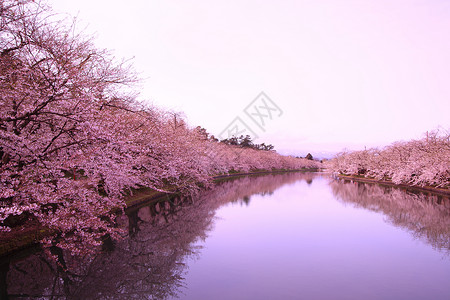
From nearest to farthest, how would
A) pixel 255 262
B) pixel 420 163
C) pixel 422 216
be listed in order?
pixel 255 262, pixel 422 216, pixel 420 163

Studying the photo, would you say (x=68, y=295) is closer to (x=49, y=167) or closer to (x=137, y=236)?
(x=49, y=167)

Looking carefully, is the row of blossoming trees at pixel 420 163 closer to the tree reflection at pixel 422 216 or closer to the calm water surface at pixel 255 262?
the tree reflection at pixel 422 216

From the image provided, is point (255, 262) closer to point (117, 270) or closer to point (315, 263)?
point (315, 263)

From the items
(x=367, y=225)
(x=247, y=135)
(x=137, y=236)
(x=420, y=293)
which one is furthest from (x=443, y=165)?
→ (x=247, y=135)

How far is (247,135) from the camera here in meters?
133

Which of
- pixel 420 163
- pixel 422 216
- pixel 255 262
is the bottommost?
pixel 255 262

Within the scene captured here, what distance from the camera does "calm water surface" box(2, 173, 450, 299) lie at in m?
9.26

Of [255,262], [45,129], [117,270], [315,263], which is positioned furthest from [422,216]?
[45,129]

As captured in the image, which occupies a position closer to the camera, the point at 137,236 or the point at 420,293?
the point at 420,293

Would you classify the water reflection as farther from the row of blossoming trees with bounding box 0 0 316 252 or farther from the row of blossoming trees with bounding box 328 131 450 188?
the row of blossoming trees with bounding box 328 131 450 188

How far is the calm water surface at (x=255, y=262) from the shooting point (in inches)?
364

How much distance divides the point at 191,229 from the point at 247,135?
116446mm

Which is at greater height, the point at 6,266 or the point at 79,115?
the point at 79,115

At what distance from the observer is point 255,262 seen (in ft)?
39.7
